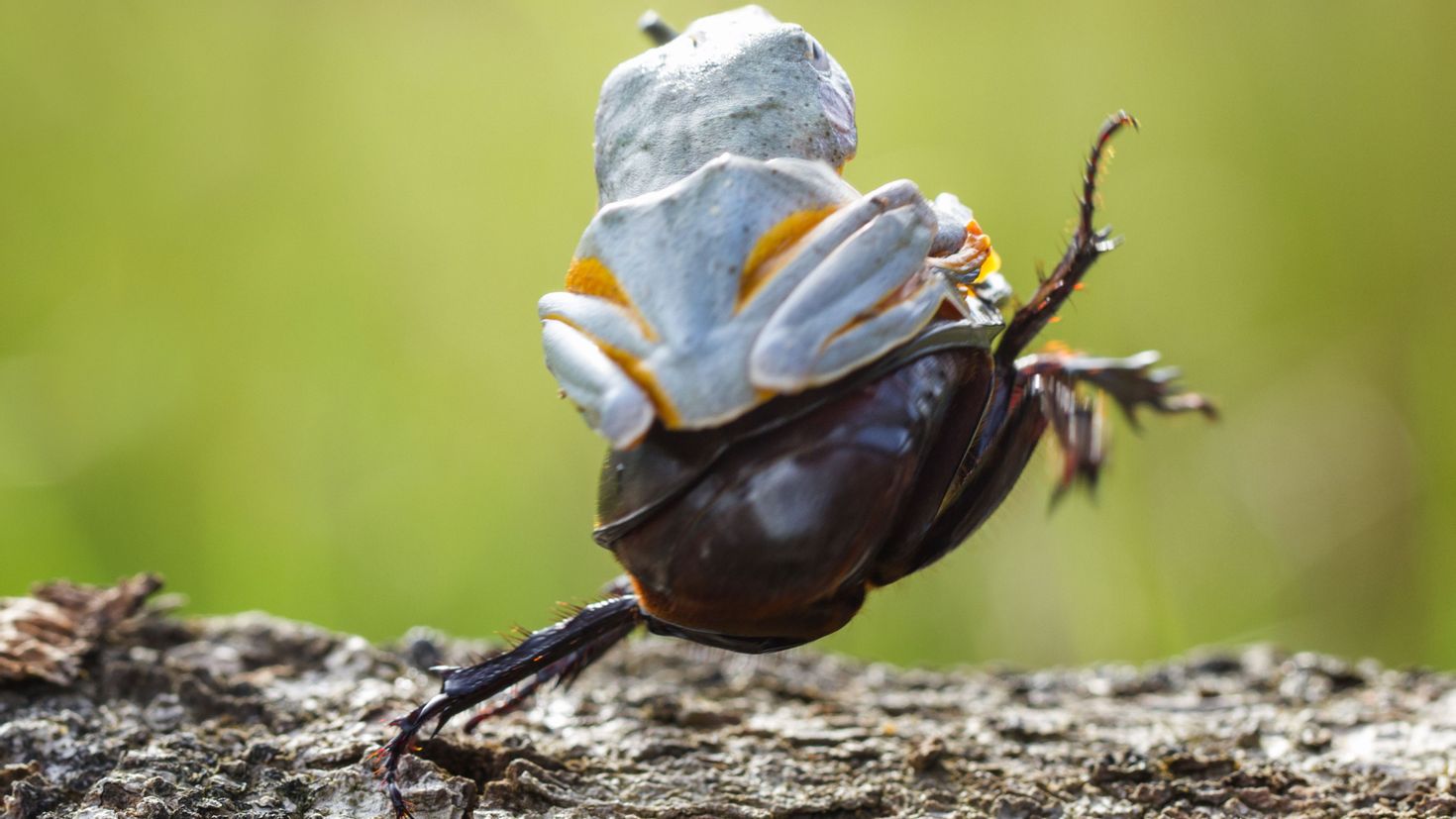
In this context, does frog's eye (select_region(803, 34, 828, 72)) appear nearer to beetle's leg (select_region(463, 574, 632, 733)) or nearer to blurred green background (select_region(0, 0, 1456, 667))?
beetle's leg (select_region(463, 574, 632, 733))

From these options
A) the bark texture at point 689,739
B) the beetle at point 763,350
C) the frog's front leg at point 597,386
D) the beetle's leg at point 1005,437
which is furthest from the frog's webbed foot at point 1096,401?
the frog's front leg at point 597,386

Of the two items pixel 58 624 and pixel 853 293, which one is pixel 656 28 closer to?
pixel 853 293

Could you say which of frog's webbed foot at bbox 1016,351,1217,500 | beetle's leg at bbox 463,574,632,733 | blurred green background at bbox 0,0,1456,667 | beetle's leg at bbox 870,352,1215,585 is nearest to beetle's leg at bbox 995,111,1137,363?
beetle's leg at bbox 870,352,1215,585

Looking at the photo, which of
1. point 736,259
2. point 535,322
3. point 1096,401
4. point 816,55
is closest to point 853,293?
point 736,259

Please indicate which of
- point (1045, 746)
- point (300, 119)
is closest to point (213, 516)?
point (300, 119)

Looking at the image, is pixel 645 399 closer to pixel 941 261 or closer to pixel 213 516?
pixel 941 261

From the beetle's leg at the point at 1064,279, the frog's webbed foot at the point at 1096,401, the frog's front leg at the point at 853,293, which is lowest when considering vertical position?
the frog's front leg at the point at 853,293

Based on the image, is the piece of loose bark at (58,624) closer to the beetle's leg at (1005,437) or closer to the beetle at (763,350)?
the beetle at (763,350)
